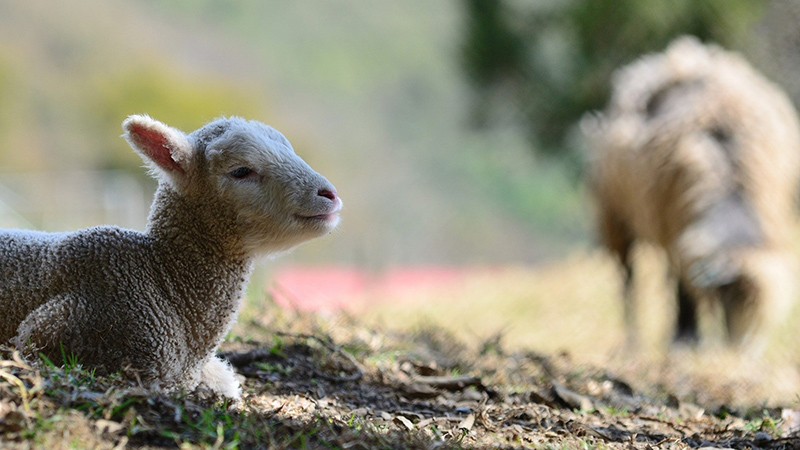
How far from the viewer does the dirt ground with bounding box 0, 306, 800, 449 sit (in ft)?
7.06

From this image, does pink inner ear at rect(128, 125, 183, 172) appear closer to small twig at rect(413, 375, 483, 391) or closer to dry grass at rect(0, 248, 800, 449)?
dry grass at rect(0, 248, 800, 449)

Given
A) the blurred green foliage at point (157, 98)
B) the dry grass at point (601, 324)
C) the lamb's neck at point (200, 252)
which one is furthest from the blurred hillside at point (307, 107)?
the lamb's neck at point (200, 252)

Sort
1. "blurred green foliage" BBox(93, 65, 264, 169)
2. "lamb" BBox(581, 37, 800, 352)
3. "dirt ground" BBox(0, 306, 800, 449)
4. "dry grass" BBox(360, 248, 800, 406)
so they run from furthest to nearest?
"blurred green foliage" BBox(93, 65, 264, 169) → "lamb" BBox(581, 37, 800, 352) → "dry grass" BBox(360, 248, 800, 406) → "dirt ground" BBox(0, 306, 800, 449)

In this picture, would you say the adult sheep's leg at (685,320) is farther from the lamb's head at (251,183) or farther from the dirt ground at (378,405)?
the lamb's head at (251,183)

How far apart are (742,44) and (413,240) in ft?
25.6

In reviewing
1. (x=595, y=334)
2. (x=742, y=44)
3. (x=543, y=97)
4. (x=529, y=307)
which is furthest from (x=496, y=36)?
(x=595, y=334)

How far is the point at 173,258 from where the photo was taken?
9.03 ft

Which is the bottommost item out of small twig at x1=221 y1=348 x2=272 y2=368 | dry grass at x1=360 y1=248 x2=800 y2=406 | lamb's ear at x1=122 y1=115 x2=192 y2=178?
small twig at x1=221 y1=348 x2=272 y2=368

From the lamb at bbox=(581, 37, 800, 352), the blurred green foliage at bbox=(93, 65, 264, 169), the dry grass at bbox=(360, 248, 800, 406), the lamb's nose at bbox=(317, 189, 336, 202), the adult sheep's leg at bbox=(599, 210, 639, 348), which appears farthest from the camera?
the blurred green foliage at bbox=(93, 65, 264, 169)

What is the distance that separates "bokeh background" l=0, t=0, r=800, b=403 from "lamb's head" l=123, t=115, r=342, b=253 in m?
0.37

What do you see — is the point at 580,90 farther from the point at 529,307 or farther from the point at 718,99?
the point at 718,99

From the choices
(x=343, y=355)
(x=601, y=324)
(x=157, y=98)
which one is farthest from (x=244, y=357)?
(x=157, y=98)

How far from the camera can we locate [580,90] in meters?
Answer: 11.3

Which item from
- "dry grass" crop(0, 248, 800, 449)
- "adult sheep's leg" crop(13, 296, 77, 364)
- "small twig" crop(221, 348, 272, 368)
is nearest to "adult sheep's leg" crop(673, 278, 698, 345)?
"dry grass" crop(0, 248, 800, 449)
